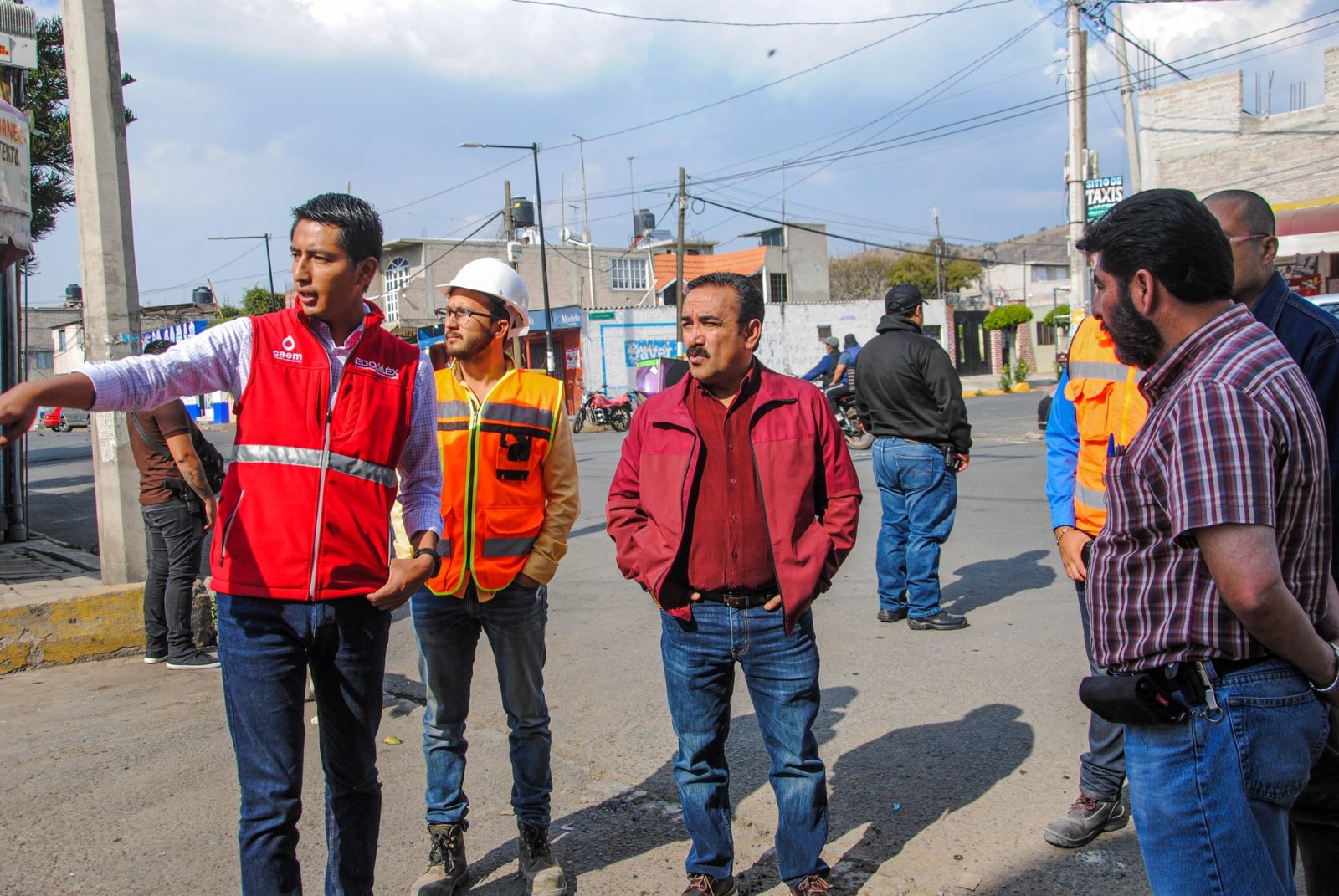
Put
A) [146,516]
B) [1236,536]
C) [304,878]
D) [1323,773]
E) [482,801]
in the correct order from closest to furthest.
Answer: [1236,536] < [1323,773] < [304,878] < [482,801] < [146,516]

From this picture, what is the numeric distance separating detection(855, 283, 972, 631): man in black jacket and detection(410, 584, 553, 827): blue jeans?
11.7 ft

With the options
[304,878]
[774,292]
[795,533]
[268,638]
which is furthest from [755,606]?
[774,292]

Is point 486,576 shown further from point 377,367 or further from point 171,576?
point 171,576

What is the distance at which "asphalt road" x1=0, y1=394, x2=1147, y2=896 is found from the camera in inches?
137

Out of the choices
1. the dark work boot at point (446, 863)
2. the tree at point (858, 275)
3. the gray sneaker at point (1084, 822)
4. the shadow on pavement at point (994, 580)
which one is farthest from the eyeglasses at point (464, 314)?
the tree at point (858, 275)

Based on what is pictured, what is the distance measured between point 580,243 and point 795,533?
5059 centimetres

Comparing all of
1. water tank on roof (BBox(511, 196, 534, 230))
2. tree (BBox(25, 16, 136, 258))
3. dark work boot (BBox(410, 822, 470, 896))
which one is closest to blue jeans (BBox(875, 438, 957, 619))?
dark work boot (BBox(410, 822, 470, 896))

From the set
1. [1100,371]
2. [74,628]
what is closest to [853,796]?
[1100,371]

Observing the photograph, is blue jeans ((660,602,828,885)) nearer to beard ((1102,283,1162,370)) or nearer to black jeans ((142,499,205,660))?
beard ((1102,283,1162,370))

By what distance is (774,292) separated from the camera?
50.6 m

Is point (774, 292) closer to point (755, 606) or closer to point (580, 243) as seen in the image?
point (580, 243)

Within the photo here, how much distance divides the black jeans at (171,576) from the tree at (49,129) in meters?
8.40

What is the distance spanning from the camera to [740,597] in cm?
318

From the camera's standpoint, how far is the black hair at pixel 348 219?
267 centimetres
